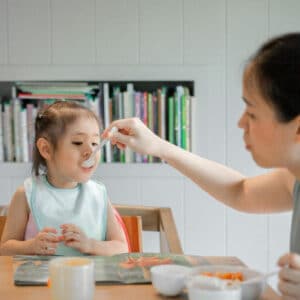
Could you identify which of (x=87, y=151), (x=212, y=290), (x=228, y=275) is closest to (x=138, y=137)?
(x=87, y=151)

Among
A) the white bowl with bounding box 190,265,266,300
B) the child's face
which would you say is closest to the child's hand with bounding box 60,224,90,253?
the child's face

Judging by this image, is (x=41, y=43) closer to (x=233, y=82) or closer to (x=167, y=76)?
(x=167, y=76)

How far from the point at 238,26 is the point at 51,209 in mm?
1570

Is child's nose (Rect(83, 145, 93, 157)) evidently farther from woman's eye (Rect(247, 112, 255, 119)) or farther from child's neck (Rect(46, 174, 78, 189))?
woman's eye (Rect(247, 112, 255, 119))

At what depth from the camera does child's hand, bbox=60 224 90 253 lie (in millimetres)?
1466

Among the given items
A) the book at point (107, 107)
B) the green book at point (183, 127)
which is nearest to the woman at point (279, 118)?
the green book at point (183, 127)

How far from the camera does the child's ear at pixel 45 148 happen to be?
1739mm

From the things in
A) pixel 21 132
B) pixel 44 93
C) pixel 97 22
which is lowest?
pixel 21 132

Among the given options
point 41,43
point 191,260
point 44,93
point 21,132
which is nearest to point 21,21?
point 41,43

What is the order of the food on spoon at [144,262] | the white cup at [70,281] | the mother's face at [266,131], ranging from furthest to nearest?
the food on spoon at [144,262]
the mother's face at [266,131]
the white cup at [70,281]

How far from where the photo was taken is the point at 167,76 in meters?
2.78

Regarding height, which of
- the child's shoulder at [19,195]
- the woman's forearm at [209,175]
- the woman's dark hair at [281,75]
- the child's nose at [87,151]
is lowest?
the child's shoulder at [19,195]

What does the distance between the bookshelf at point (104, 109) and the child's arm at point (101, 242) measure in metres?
1.06

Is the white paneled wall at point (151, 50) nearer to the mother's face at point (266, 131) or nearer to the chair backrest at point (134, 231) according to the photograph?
the chair backrest at point (134, 231)
